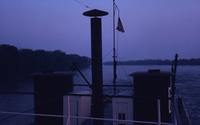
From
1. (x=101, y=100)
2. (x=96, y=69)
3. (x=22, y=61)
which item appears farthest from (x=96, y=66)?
(x=22, y=61)

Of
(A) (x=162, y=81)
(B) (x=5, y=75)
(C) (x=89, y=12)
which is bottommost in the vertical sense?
(B) (x=5, y=75)

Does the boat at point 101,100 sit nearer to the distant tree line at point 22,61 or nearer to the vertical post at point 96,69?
the vertical post at point 96,69

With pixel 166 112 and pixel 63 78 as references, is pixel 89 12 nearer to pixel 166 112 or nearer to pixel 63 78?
pixel 63 78

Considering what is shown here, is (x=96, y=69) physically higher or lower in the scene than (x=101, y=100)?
higher

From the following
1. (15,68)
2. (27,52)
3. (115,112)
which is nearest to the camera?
(115,112)

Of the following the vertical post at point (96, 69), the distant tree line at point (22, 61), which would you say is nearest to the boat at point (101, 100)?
the vertical post at point (96, 69)

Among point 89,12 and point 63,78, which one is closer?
point 89,12

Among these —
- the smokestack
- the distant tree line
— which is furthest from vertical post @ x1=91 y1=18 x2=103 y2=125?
the distant tree line

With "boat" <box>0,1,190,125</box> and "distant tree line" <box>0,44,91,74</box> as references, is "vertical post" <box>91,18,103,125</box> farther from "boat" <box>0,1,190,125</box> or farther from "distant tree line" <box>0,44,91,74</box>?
"distant tree line" <box>0,44,91,74</box>

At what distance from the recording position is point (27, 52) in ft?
317

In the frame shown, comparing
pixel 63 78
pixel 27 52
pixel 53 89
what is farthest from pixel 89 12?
pixel 27 52

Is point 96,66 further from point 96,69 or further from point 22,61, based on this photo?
point 22,61

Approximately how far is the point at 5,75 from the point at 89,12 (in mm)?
Result: 90530

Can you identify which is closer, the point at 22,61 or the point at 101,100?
the point at 101,100
